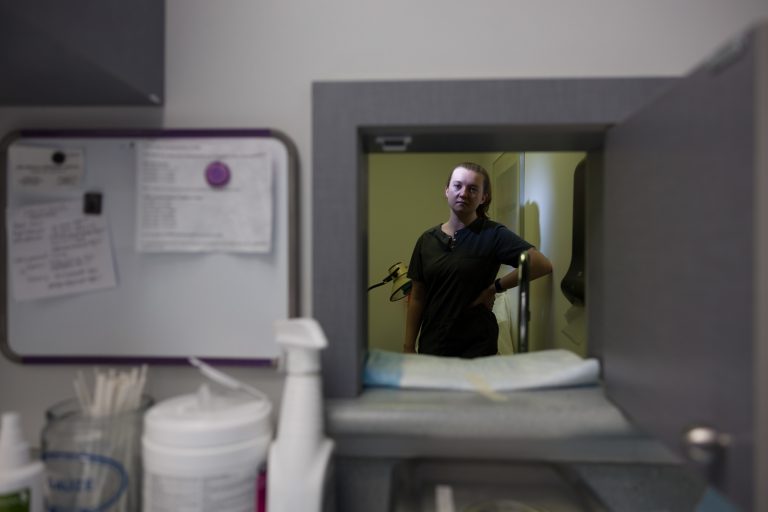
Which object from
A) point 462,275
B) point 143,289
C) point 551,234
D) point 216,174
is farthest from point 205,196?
point 551,234

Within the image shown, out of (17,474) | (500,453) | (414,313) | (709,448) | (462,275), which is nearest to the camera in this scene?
(709,448)

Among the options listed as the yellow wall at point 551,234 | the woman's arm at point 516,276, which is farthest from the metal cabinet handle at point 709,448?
the woman's arm at point 516,276

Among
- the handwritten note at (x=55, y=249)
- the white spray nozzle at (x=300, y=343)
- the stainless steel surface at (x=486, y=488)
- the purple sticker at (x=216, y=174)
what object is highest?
the purple sticker at (x=216, y=174)

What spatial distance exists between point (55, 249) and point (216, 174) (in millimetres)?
254

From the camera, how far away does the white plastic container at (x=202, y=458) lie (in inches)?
19.3

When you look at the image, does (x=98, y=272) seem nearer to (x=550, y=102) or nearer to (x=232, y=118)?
(x=232, y=118)

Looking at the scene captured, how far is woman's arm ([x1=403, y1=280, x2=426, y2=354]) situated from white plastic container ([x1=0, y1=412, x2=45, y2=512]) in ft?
4.97

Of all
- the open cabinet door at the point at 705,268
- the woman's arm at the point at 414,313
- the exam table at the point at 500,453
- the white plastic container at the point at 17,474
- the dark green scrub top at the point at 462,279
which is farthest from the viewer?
the woman's arm at the point at 414,313

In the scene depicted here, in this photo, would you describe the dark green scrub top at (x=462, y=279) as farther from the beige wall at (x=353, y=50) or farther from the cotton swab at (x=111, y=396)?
the cotton swab at (x=111, y=396)

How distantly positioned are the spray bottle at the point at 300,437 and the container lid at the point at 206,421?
0.10ft

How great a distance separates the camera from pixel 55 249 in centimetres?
67

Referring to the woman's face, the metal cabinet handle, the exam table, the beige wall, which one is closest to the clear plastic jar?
the beige wall

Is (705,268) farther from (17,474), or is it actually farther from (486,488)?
(17,474)

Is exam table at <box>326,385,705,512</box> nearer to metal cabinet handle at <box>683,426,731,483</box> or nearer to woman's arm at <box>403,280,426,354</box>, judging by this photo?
metal cabinet handle at <box>683,426,731,483</box>
